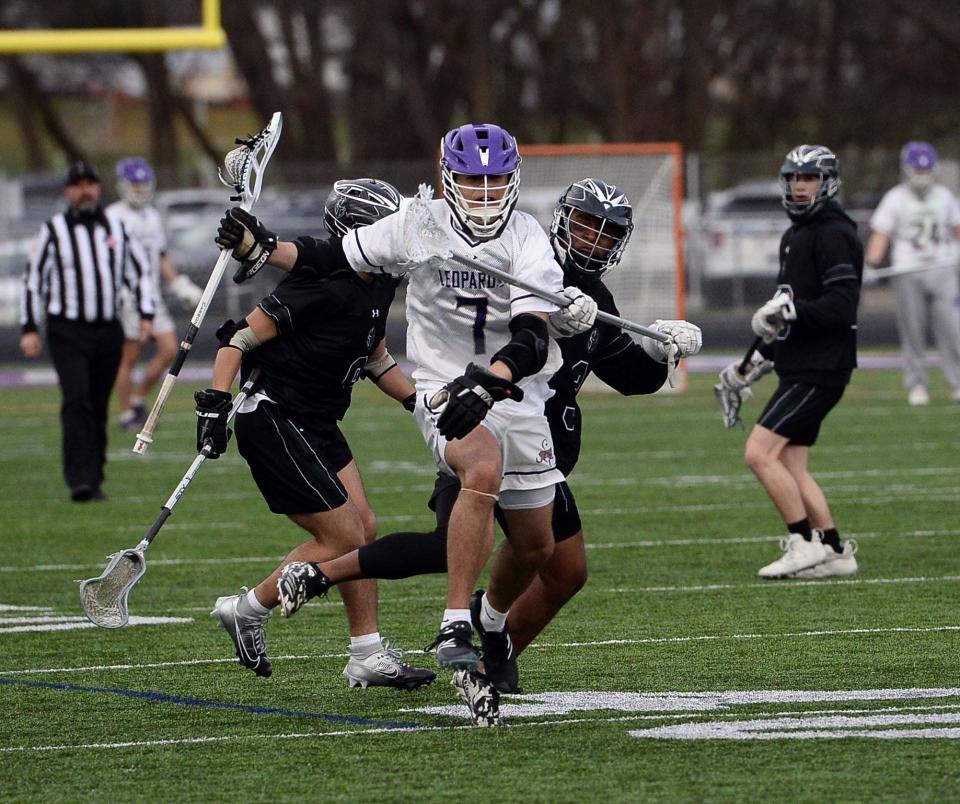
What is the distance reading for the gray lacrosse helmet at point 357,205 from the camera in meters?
6.32

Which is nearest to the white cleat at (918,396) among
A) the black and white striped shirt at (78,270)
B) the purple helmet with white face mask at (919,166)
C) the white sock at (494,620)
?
the purple helmet with white face mask at (919,166)

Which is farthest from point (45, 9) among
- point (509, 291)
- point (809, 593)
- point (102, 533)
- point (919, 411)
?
point (509, 291)

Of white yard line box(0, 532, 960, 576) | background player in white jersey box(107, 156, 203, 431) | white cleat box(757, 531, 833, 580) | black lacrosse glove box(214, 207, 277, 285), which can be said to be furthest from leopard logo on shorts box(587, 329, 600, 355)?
background player in white jersey box(107, 156, 203, 431)

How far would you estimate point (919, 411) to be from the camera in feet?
51.7

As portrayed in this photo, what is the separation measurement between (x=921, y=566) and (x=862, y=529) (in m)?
1.24

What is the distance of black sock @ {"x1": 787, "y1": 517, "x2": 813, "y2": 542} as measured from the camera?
28.2ft

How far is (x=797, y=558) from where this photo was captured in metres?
8.52

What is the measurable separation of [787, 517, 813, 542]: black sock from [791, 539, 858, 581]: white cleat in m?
0.11

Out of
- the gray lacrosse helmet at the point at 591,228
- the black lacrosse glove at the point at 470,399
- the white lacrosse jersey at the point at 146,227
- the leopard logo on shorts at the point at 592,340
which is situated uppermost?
the gray lacrosse helmet at the point at 591,228

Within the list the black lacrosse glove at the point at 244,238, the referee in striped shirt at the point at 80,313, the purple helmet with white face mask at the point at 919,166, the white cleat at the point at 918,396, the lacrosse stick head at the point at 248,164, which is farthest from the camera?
the white cleat at the point at 918,396

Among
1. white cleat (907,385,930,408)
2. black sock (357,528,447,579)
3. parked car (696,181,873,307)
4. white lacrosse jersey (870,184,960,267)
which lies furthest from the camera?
parked car (696,181,873,307)

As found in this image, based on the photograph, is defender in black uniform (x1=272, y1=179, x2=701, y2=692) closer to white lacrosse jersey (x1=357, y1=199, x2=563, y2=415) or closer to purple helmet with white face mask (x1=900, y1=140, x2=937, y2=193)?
white lacrosse jersey (x1=357, y1=199, x2=563, y2=415)

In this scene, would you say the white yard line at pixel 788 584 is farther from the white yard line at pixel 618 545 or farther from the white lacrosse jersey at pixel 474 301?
the white lacrosse jersey at pixel 474 301

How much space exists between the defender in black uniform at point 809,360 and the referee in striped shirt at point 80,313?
175 inches
